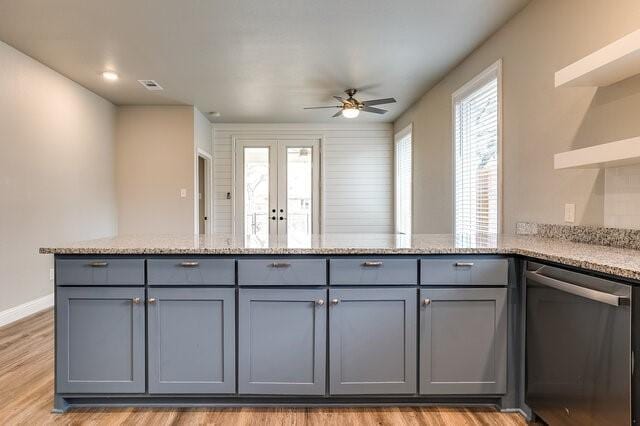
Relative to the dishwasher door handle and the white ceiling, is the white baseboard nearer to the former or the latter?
the white ceiling

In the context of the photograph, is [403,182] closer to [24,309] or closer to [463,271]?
[463,271]

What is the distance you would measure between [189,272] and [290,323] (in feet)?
1.98

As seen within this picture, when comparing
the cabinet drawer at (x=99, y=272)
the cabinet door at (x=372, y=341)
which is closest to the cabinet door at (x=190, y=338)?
the cabinet drawer at (x=99, y=272)

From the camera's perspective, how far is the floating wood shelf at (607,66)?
168 centimetres

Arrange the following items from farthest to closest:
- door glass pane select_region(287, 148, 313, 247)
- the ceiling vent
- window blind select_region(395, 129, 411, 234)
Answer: door glass pane select_region(287, 148, 313, 247)
window blind select_region(395, 129, 411, 234)
the ceiling vent

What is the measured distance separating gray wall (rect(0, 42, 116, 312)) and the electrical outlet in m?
4.56

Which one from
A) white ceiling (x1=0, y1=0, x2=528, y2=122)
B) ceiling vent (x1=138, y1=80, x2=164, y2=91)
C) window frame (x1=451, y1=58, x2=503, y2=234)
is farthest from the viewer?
ceiling vent (x1=138, y1=80, x2=164, y2=91)

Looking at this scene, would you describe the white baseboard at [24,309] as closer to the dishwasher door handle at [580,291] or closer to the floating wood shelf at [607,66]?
the dishwasher door handle at [580,291]


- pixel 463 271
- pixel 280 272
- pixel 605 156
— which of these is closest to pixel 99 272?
pixel 280 272

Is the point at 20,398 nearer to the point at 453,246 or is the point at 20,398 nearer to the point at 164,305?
the point at 164,305

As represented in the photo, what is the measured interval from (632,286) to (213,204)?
20.8 feet

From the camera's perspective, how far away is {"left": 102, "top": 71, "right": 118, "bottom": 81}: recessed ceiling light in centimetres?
444

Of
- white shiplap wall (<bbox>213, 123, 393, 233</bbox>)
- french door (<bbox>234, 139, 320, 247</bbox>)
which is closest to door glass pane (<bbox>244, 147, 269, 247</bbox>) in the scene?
french door (<bbox>234, 139, 320, 247</bbox>)

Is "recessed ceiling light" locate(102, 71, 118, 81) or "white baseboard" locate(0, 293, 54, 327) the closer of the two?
"white baseboard" locate(0, 293, 54, 327)
